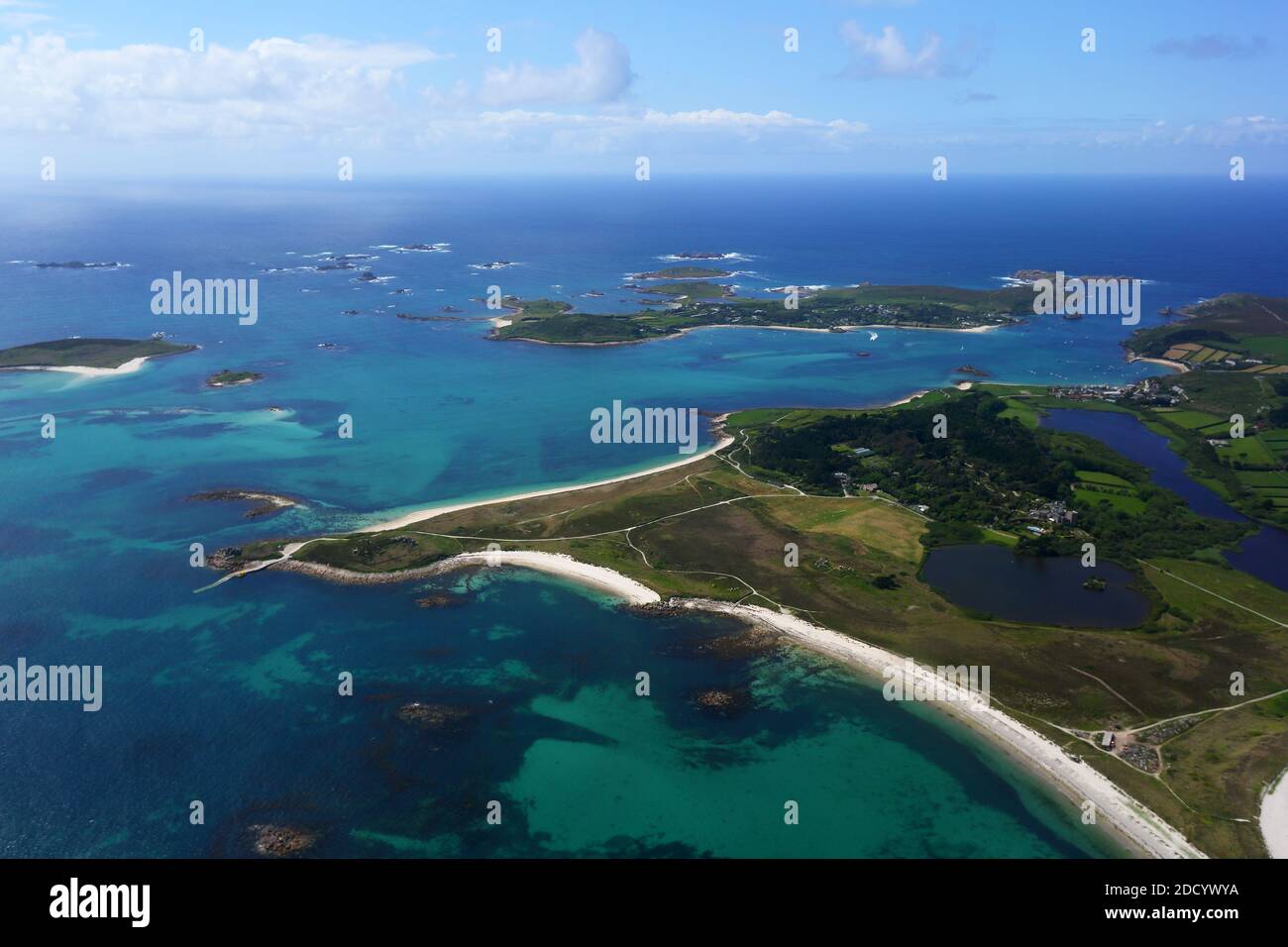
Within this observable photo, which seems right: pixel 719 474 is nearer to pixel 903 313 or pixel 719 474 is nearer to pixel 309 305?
pixel 903 313

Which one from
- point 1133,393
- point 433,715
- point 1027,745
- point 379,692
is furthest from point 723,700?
point 1133,393

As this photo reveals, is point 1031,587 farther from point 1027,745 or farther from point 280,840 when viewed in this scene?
point 280,840

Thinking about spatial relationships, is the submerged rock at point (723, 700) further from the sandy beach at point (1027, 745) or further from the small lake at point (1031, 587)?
the small lake at point (1031, 587)

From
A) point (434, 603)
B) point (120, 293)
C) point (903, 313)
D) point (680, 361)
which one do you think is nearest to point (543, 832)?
point (434, 603)

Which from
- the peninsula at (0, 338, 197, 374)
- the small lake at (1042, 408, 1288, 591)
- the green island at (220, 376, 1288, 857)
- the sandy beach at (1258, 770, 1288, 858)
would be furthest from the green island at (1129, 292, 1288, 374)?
the peninsula at (0, 338, 197, 374)

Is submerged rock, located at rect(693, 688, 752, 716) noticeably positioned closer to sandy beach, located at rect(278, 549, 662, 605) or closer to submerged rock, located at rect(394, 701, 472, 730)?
sandy beach, located at rect(278, 549, 662, 605)

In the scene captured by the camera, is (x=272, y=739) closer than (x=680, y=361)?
Yes
